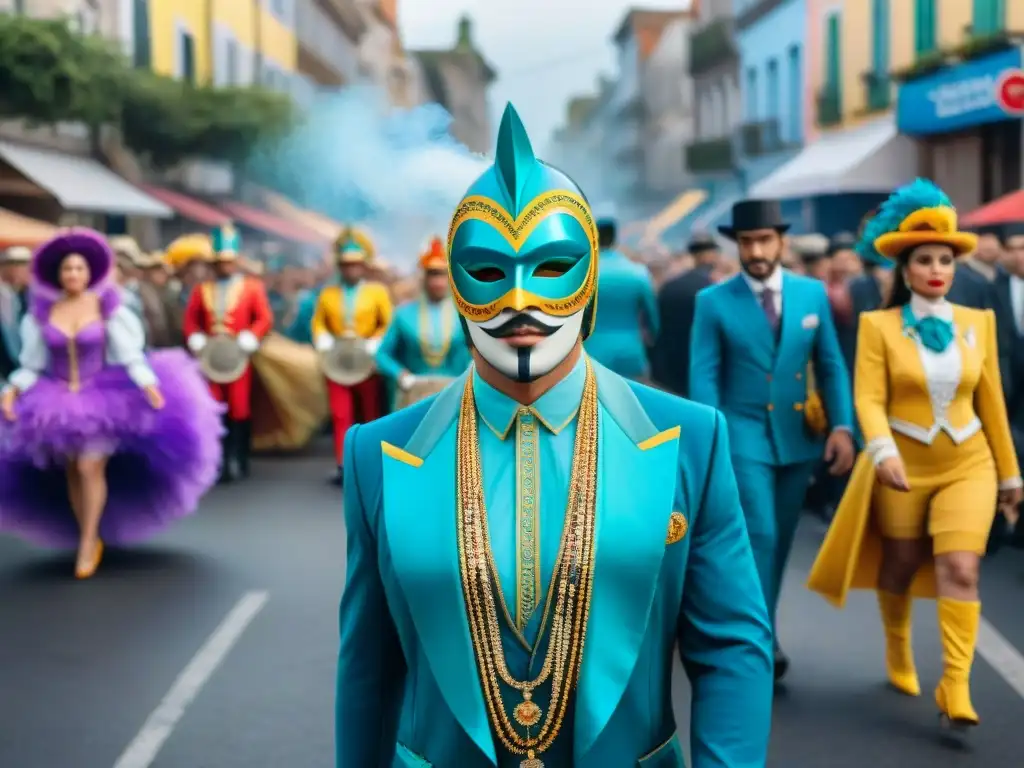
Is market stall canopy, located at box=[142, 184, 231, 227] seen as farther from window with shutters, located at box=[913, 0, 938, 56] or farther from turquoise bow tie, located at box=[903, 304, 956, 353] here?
turquoise bow tie, located at box=[903, 304, 956, 353]

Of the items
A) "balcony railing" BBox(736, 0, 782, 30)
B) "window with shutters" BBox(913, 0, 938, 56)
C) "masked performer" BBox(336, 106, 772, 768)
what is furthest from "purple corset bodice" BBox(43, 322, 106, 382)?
"balcony railing" BBox(736, 0, 782, 30)

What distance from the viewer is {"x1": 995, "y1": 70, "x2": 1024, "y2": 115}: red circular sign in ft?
76.8

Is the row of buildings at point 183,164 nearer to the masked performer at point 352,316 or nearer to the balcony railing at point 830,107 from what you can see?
the masked performer at point 352,316

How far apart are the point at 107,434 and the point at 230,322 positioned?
4555 mm

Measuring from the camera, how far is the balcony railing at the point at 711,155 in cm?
4903

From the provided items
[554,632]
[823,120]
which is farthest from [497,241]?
[823,120]

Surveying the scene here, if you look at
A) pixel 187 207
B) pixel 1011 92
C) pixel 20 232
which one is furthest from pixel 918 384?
pixel 187 207

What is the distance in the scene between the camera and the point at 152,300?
15164 millimetres

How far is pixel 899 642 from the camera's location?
6.91m

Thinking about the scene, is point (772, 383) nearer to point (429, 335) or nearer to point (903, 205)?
point (903, 205)

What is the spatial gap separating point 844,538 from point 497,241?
423 centimetres

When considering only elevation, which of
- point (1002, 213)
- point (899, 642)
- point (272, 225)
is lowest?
point (899, 642)

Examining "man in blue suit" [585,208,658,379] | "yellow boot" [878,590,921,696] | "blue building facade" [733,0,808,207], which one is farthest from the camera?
"blue building facade" [733,0,808,207]

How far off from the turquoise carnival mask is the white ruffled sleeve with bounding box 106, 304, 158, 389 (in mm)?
7062
